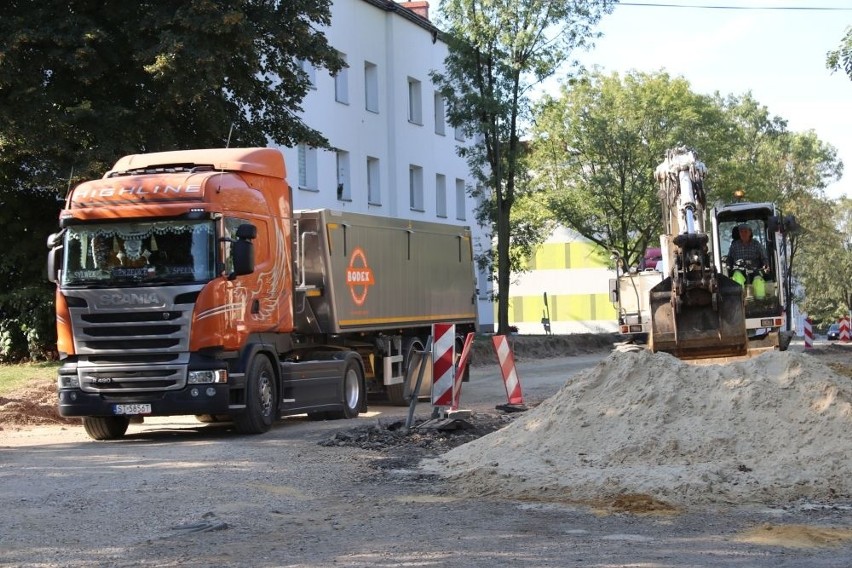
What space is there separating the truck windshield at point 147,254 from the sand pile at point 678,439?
445 centimetres

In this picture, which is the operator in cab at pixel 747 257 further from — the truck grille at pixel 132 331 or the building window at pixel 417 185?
the building window at pixel 417 185

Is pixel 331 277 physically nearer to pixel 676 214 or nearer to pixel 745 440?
pixel 676 214

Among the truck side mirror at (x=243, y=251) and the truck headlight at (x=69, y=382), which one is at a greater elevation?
the truck side mirror at (x=243, y=251)

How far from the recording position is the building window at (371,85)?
43.9 m

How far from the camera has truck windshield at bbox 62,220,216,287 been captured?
14.8 metres

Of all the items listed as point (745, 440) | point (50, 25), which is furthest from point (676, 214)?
point (50, 25)

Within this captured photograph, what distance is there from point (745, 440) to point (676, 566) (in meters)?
4.01

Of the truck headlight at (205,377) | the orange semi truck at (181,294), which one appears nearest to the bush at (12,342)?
the orange semi truck at (181,294)

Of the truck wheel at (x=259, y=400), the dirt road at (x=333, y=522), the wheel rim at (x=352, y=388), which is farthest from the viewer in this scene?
the wheel rim at (x=352, y=388)

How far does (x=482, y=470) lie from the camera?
10859 mm

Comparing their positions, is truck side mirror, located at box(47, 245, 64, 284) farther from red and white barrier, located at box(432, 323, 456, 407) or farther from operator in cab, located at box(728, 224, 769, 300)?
operator in cab, located at box(728, 224, 769, 300)

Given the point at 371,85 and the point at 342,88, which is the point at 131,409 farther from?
the point at 371,85

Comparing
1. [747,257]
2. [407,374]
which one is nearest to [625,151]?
[747,257]

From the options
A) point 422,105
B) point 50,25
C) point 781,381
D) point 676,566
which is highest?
point 422,105
